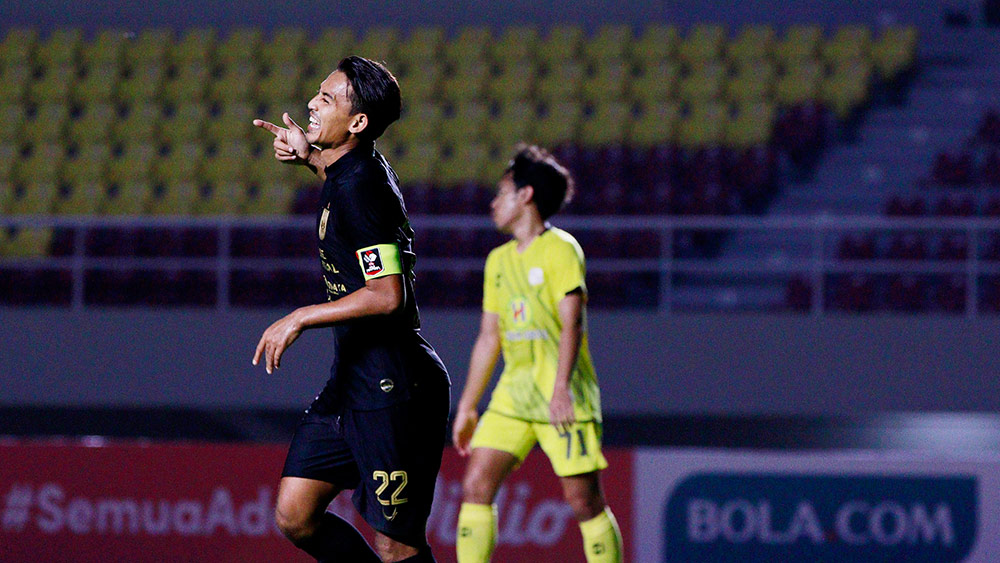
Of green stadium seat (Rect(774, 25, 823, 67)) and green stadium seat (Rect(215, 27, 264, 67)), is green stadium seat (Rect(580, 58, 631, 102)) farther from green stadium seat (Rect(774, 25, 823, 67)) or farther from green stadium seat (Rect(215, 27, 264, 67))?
green stadium seat (Rect(215, 27, 264, 67))

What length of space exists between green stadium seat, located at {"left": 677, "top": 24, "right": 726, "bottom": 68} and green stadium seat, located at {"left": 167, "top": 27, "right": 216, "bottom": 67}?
5.55 m

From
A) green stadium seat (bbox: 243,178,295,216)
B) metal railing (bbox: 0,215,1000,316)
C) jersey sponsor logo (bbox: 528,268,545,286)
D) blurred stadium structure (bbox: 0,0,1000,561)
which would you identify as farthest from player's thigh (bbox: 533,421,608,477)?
green stadium seat (bbox: 243,178,295,216)

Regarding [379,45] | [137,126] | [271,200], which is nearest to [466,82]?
[379,45]

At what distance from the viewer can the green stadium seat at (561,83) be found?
14.5 m

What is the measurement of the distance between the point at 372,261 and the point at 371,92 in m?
0.55

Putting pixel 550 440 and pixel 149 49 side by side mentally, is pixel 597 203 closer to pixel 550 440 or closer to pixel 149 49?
pixel 149 49

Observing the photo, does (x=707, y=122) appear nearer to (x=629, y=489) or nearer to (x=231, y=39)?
(x=231, y=39)

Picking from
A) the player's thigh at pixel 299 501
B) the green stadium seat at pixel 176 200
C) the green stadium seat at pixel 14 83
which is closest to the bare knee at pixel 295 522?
the player's thigh at pixel 299 501

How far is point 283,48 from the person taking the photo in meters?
15.6

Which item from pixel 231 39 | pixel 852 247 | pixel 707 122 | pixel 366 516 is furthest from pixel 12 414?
pixel 366 516

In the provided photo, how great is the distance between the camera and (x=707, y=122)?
45.2ft

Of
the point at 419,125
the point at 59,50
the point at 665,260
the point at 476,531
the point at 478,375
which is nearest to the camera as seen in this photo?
the point at 476,531

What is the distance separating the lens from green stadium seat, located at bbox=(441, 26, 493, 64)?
50.0 ft

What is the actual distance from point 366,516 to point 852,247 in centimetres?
818
